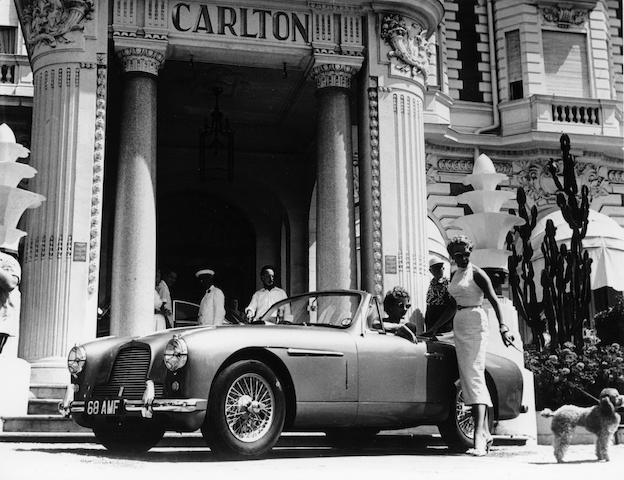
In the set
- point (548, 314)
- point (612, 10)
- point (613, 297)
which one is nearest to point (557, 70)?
point (612, 10)

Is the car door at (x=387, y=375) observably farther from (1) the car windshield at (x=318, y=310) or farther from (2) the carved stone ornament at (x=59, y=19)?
(2) the carved stone ornament at (x=59, y=19)

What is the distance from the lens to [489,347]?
36.2 ft

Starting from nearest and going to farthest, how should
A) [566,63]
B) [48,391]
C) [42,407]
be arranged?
[42,407]
[48,391]
[566,63]

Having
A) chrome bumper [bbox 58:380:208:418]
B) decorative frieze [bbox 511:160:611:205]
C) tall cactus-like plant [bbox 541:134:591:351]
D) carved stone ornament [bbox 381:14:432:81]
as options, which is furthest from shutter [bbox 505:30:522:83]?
chrome bumper [bbox 58:380:208:418]

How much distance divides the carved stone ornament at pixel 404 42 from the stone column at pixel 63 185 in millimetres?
4759

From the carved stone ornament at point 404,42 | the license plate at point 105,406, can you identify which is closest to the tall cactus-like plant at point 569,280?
the carved stone ornament at point 404,42

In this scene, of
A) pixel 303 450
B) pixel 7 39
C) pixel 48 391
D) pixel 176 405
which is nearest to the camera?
pixel 176 405

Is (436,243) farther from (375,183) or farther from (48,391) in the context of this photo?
(48,391)

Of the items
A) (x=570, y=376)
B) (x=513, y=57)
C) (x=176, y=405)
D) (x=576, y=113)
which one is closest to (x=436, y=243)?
(x=576, y=113)

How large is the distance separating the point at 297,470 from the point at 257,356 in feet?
4.17

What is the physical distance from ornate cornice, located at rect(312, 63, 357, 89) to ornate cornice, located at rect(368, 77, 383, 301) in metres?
0.40

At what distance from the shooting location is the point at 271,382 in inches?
305

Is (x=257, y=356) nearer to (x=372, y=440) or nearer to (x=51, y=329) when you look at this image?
(x=372, y=440)

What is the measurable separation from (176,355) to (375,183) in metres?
8.97
